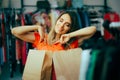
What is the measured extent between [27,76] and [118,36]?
0.88 meters

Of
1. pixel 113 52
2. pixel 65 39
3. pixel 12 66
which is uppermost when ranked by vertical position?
pixel 113 52

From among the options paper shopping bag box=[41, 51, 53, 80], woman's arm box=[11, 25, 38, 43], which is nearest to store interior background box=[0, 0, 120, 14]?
woman's arm box=[11, 25, 38, 43]

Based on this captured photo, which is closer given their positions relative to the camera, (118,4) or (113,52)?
(113,52)

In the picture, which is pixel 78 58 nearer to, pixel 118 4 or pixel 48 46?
pixel 48 46

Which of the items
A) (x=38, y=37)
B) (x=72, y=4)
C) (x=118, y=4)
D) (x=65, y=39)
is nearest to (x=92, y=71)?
(x=65, y=39)

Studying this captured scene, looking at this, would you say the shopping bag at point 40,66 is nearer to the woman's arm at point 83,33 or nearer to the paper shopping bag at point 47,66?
the paper shopping bag at point 47,66

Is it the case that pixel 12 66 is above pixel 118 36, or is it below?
below

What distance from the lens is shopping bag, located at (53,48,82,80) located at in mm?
1493

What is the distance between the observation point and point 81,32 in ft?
5.61

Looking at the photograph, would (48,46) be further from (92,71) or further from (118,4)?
(118,4)

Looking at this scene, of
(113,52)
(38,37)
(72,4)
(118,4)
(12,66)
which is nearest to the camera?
(113,52)

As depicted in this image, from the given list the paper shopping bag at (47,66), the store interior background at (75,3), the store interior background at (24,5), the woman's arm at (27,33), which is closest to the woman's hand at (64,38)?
the paper shopping bag at (47,66)

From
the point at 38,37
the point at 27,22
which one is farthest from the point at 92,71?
the point at 27,22

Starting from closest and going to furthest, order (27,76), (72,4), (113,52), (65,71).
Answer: (113,52), (65,71), (27,76), (72,4)
